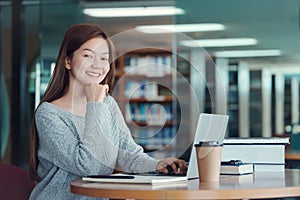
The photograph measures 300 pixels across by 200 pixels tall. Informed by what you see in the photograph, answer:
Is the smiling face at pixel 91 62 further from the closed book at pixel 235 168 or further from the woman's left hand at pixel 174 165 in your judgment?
the closed book at pixel 235 168

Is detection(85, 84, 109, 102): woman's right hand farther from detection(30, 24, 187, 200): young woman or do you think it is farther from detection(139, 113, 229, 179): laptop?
detection(139, 113, 229, 179): laptop

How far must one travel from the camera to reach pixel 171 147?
117 inches

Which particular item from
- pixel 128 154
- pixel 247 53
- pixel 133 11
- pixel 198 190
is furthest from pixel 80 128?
pixel 133 11

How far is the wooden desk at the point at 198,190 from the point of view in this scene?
6.77 feet

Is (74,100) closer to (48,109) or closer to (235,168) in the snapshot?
(48,109)

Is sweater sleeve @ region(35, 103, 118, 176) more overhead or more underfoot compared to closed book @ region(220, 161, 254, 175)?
more overhead

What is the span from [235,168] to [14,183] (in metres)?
0.95

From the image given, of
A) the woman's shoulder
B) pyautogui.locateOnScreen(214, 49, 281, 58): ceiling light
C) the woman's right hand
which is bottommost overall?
the woman's shoulder

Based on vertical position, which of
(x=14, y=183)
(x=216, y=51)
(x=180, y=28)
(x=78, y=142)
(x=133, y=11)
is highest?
(x=133, y=11)

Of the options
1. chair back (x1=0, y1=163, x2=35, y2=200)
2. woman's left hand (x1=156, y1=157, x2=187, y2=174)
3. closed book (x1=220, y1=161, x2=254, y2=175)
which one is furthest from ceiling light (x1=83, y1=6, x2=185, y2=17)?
woman's left hand (x1=156, y1=157, x2=187, y2=174)

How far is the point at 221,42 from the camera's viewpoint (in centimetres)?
521

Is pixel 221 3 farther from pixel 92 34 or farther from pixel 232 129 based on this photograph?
pixel 92 34

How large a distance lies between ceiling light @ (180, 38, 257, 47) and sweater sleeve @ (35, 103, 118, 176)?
273 cm

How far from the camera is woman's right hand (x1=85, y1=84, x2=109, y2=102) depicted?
8.29ft
